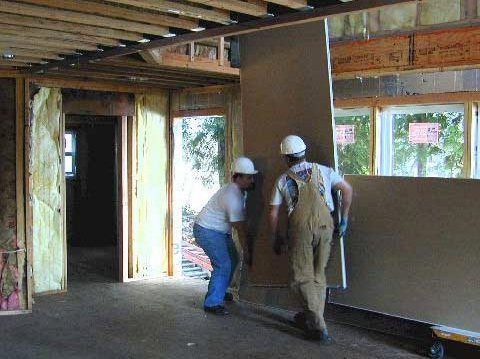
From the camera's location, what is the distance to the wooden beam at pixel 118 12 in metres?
3.34

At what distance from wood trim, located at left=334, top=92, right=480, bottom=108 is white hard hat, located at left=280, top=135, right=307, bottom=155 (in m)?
1.02

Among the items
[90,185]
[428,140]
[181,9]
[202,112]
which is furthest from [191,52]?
[90,185]

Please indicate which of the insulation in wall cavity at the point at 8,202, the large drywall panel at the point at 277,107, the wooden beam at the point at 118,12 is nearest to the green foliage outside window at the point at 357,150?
the large drywall panel at the point at 277,107

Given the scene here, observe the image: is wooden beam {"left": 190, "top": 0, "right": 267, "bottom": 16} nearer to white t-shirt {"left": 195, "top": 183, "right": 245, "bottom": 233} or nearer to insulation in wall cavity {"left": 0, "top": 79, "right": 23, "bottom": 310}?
white t-shirt {"left": 195, "top": 183, "right": 245, "bottom": 233}

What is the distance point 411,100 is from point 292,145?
1.19 m

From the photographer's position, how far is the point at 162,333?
5.11 m

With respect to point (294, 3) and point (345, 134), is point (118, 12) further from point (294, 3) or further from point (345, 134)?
point (345, 134)

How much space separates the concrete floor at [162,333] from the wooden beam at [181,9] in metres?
2.54

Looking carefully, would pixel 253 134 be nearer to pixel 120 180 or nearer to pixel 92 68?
pixel 92 68

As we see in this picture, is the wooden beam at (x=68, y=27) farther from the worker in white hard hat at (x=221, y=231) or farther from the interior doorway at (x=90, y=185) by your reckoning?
the interior doorway at (x=90, y=185)

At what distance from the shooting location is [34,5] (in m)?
3.39

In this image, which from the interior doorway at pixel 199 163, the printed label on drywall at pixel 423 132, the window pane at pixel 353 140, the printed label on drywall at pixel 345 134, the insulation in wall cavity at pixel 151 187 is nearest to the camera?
the printed label on drywall at pixel 423 132

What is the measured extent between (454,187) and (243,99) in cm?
202

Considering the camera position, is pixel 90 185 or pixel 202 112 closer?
pixel 202 112
